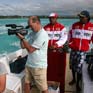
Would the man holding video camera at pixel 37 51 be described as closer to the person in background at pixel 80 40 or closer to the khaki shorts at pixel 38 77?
the khaki shorts at pixel 38 77

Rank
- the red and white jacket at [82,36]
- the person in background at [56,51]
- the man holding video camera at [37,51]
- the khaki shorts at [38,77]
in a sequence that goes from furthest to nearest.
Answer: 1. the person in background at [56,51]
2. the red and white jacket at [82,36]
3. the khaki shorts at [38,77]
4. the man holding video camera at [37,51]

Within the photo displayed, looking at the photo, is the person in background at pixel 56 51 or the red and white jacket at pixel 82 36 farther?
the person in background at pixel 56 51

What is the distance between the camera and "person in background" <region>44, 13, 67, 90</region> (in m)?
3.78

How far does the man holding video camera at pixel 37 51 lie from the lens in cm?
309

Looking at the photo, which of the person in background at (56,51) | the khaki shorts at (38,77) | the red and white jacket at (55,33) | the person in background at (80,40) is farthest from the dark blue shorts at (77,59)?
the khaki shorts at (38,77)

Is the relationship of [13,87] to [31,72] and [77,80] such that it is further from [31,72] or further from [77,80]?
[77,80]

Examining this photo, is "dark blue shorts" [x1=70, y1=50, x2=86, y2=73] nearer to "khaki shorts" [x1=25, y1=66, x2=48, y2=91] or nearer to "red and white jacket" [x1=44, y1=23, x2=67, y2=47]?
"red and white jacket" [x1=44, y1=23, x2=67, y2=47]

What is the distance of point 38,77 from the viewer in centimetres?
327

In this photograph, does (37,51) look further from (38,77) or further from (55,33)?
(55,33)

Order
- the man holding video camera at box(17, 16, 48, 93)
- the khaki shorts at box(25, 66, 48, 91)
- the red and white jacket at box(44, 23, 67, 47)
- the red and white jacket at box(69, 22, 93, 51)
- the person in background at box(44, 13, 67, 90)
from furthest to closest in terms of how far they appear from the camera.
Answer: the red and white jacket at box(44, 23, 67, 47) → the person in background at box(44, 13, 67, 90) → the red and white jacket at box(69, 22, 93, 51) → the khaki shorts at box(25, 66, 48, 91) → the man holding video camera at box(17, 16, 48, 93)

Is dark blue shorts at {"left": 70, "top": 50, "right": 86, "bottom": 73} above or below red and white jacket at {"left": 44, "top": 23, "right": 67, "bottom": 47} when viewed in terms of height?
below

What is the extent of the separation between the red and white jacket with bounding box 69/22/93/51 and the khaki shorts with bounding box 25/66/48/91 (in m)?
0.58

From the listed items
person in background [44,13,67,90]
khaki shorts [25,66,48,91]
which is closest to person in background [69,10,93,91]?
person in background [44,13,67,90]

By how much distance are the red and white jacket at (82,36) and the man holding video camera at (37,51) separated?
1.92ft
